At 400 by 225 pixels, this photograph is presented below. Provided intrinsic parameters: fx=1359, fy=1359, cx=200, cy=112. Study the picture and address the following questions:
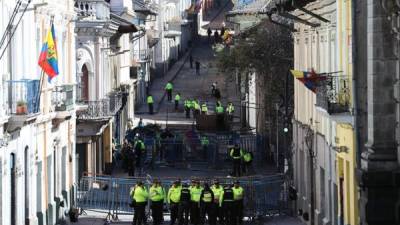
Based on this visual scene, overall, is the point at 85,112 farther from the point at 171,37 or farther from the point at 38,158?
the point at 171,37

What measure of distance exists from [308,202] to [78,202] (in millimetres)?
7521

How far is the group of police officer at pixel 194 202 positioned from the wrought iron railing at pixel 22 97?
5194mm

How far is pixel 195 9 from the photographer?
3994 inches

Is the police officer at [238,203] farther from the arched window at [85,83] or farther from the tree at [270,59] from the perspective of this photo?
the arched window at [85,83]

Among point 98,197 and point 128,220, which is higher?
point 98,197

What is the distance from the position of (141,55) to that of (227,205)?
38680 millimetres

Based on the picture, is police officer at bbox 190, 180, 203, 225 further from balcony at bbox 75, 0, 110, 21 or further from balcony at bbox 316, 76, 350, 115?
balcony at bbox 75, 0, 110, 21

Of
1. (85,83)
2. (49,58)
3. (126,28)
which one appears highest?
(126,28)

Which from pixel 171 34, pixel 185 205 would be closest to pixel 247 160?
pixel 185 205

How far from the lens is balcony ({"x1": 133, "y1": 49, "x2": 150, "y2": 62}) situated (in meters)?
68.9

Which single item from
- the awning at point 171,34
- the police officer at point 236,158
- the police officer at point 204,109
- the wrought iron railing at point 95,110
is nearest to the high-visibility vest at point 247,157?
the police officer at point 236,158

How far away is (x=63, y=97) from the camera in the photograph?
1476 inches

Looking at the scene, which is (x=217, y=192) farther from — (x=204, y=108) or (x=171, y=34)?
(x=171, y=34)

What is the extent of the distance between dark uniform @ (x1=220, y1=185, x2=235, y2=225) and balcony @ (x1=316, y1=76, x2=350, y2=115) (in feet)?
23.9
